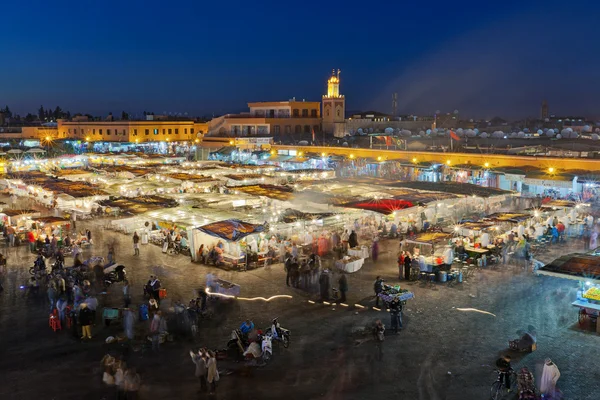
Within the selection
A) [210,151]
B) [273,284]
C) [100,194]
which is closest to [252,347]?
[273,284]

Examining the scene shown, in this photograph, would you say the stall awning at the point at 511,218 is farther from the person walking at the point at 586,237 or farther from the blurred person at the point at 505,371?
the blurred person at the point at 505,371

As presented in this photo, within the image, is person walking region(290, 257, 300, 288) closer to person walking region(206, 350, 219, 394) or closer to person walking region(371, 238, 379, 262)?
person walking region(371, 238, 379, 262)

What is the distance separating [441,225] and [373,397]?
40.8ft

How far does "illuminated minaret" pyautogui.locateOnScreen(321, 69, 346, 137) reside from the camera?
54.0 meters

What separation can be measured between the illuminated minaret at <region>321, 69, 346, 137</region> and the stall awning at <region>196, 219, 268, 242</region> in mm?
40287

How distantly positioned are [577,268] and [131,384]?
813cm

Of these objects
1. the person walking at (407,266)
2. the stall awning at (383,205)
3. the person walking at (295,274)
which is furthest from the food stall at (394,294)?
the stall awning at (383,205)

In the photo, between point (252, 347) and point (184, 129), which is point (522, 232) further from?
point (184, 129)

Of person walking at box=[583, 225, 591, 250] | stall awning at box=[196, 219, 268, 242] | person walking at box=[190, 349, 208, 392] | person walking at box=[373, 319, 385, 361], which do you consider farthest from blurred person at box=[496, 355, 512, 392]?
person walking at box=[583, 225, 591, 250]

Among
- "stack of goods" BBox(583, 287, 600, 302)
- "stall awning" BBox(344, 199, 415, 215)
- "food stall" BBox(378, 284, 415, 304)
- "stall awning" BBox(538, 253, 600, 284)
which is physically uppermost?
"stall awning" BBox(344, 199, 415, 215)

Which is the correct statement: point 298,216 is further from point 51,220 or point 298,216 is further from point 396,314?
point 51,220

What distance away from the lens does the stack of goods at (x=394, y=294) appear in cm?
1054

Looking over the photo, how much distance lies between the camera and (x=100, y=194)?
2130 centimetres

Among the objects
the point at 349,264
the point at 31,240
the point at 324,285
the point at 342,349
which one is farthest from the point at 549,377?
the point at 31,240
